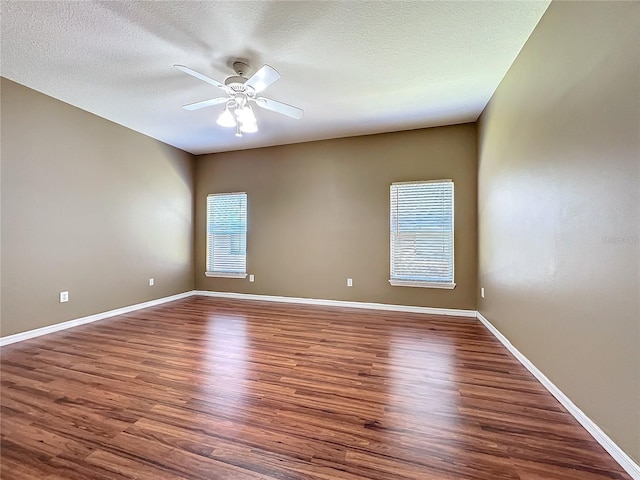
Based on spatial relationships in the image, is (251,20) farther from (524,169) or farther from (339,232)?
(339,232)

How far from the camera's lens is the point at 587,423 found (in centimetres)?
161

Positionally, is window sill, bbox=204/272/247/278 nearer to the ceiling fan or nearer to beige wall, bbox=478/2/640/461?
the ceiling fan

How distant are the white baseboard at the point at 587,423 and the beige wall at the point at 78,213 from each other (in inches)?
192

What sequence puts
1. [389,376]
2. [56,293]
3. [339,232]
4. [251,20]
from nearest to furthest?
[251,20] → [389,376] → [56,293] → [339,232]

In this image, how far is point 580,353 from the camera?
1.70 metres

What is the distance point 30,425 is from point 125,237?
3.08 m

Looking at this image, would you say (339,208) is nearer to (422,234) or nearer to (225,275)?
(422,234)

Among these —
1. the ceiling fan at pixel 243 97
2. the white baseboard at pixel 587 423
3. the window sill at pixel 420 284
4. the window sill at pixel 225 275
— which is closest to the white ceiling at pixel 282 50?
the ceiling fan at pixel 243 97

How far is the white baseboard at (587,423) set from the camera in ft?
4.37

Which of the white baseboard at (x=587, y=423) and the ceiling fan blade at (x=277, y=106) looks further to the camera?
the ceiling fan blade at (x=277, y=106)

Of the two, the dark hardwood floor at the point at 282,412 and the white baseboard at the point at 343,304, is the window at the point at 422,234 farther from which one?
the dark hardwood floor at the point at 282,412

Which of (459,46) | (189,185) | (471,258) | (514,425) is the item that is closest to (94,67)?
(189,185)

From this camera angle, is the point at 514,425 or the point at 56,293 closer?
the point at 514,425

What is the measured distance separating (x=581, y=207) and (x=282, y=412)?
218 cm
